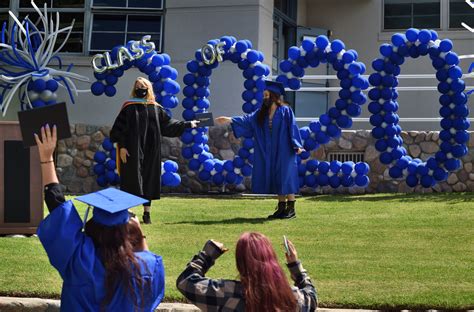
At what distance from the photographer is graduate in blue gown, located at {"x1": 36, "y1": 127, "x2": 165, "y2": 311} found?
4727mm

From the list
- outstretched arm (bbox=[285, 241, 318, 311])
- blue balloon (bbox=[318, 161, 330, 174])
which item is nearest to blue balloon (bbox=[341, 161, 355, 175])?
blue balloon (bbox=[318, 161, 330, 174])

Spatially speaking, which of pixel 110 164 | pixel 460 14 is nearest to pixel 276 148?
pixel 110 164

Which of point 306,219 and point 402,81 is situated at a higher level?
point 402,81

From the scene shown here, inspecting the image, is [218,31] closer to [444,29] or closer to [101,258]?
[444,29]

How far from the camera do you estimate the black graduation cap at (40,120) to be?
536cm

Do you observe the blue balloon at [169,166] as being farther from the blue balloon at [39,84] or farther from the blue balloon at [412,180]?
the blue balloon at [412,180]

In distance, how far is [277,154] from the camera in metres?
12.1

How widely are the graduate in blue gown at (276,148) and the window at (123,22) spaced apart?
622cm

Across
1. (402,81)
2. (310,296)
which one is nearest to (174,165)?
(402,81)

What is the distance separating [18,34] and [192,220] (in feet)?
19.0

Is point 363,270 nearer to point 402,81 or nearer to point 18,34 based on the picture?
point 18,34

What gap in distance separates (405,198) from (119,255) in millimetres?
9733

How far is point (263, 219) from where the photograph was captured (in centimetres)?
1168

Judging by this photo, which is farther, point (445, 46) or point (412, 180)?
point (412, 180)
